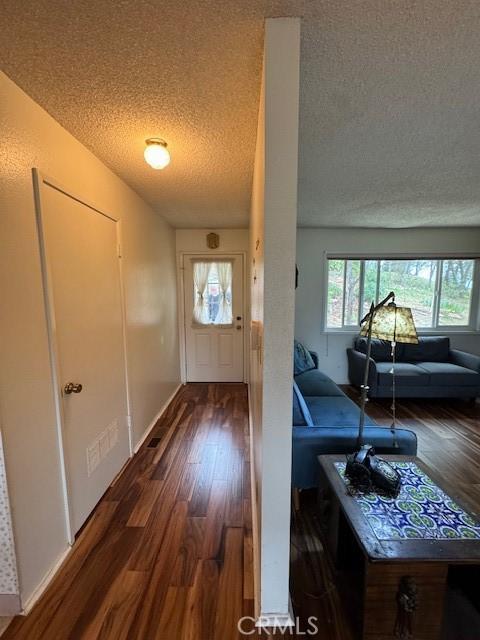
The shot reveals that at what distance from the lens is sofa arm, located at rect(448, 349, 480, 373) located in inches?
140

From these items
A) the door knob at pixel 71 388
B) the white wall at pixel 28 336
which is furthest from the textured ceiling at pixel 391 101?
the door knob at pixel 71 388

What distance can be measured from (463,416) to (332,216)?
2869 millimetres

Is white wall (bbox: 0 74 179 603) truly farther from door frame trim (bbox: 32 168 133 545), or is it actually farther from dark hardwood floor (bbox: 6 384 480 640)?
dark hardwood floor (bbox: 6 384 480 640)

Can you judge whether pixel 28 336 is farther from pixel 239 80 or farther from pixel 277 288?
pixel 239 80

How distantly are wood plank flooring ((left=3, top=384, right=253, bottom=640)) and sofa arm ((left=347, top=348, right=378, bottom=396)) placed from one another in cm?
203

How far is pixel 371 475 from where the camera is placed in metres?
1.27

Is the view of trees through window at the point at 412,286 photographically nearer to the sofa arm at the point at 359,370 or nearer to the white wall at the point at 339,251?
the white wall at the point at 339,251

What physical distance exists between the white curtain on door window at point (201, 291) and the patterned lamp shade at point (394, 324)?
2919 millimetres

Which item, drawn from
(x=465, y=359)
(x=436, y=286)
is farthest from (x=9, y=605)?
(x=436, y=286)

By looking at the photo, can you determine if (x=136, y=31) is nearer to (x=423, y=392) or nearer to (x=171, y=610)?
(x=171, y=610)

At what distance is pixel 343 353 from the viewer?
170 inches

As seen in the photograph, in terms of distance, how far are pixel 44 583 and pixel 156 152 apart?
92.1 inches

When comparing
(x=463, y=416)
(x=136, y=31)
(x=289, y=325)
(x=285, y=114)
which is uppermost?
(x=136, y=31)

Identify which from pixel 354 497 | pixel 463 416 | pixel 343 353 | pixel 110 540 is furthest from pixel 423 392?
pixel 110 540
